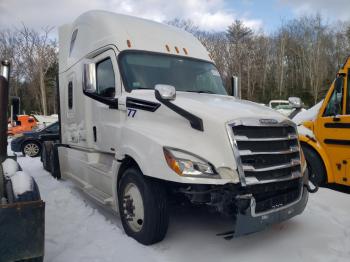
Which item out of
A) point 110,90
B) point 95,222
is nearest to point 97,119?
point 110,90

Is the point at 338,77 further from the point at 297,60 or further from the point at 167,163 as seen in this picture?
the point at 297,60

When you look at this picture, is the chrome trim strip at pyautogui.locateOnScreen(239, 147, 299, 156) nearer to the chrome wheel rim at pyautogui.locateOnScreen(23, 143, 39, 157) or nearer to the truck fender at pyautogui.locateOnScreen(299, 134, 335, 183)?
the truck fender at pyautogui.locateOnScreen(299, 134, 335, 183)

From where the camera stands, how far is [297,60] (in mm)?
63062

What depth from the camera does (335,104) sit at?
7.21 m

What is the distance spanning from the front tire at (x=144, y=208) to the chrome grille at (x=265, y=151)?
1.05m

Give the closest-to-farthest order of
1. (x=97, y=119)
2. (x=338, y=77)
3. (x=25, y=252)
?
1. (x=25, y=252)
2. (x=97, y=119)
3. (x=338, y=77)

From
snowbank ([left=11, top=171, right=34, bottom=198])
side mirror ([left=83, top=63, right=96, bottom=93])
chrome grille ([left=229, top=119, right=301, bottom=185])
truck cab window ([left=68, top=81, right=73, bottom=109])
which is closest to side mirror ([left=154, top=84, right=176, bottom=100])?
chrome grille ([left=229, top=119, right=301, bottom=185])

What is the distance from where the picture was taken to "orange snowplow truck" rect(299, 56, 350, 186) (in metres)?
6.96

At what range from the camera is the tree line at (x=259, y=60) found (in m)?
44.5

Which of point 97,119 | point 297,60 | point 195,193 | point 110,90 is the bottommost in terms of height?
point 195,193

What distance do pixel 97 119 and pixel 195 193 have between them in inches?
105

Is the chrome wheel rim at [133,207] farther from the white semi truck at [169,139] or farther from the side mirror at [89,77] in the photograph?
the side mirror at [89,77]

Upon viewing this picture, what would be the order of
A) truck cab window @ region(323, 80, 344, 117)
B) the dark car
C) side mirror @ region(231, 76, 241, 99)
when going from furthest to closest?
the dark car < truck cab window @ region(323, 80, 344, 117) < side mirror @ region(231, 76, 241, 99)

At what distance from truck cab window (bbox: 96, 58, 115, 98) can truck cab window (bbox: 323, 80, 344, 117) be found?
13.9 ft
